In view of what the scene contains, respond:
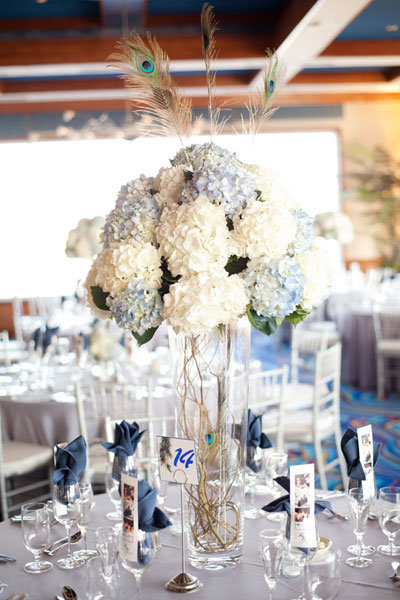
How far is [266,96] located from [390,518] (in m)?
1.03

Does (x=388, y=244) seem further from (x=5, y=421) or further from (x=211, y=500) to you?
(x=211, y=500)

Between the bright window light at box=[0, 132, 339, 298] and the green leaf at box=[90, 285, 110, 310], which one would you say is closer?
the green leaf at box=[90, 285, 110, 310]

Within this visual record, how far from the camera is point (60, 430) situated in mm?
3461

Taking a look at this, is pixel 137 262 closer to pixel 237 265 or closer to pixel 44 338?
pixel 237 265

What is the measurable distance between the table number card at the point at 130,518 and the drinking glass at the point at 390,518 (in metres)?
0.59

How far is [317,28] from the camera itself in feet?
18.7

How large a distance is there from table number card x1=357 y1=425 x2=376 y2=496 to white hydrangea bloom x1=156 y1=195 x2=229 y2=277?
2.14 feet

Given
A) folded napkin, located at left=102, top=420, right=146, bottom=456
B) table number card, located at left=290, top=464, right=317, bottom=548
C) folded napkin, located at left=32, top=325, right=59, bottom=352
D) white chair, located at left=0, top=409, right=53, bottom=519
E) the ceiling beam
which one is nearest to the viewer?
table number card, located at left=290, top=464, right=317, bottom=548

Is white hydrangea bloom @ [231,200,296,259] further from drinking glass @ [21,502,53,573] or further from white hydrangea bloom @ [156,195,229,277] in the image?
drinking glass @ [21,502,53,573]

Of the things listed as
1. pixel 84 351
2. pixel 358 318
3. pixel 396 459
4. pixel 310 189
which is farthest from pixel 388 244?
pixel 84 351

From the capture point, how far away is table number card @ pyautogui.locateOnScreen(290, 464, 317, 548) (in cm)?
145

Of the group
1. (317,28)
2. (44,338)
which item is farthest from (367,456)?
(317,28)

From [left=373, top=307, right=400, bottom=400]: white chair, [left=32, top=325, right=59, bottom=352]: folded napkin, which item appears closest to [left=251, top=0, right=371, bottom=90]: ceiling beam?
[left=32, top=325, right=59, bottom=352]: folded napkin

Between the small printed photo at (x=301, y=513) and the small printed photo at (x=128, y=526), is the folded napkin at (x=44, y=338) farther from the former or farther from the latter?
the small printed photo at (x=301, y=513)
